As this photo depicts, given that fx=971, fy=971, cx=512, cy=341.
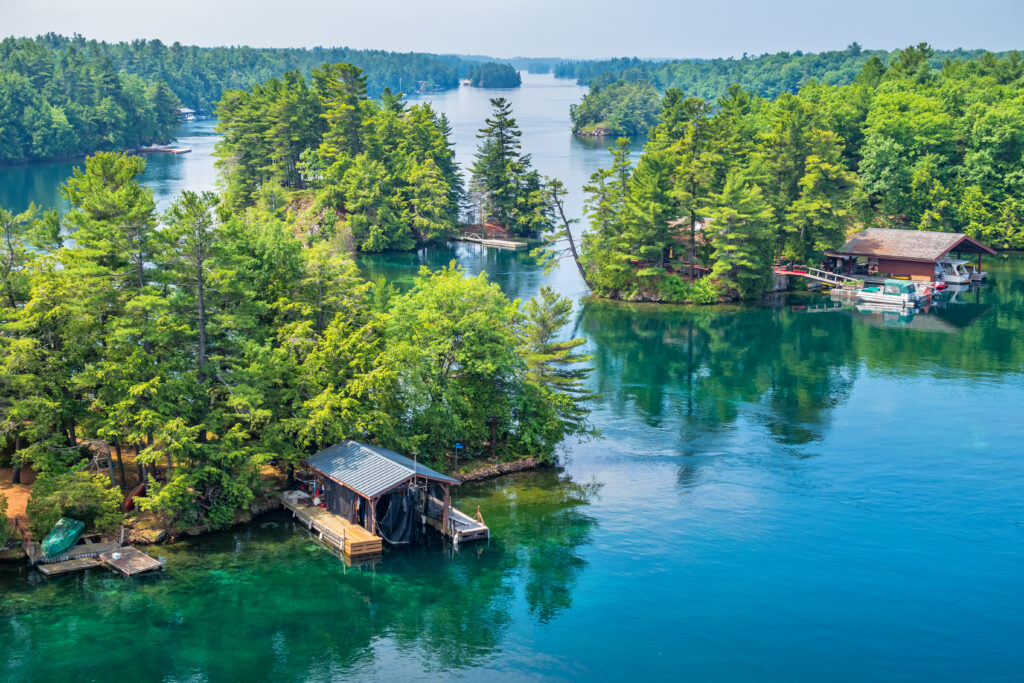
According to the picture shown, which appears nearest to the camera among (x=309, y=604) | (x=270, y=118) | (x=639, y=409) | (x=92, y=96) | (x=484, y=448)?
(x=309, y=604)

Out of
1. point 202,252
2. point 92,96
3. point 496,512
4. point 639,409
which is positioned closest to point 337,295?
point 202,252

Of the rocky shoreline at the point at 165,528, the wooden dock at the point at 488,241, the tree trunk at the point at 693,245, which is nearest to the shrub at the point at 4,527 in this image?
the rocky shoreline at the point at 165,528

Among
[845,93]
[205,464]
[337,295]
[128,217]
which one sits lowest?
[205,464]

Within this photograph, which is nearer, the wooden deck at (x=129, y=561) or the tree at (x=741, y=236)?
the wooden deck at (x=129, y=561)

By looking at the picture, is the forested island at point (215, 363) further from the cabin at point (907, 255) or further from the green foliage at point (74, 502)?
the cabin at point (907, 255)

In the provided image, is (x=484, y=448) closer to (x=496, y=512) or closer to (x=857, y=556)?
(x=496, y=512)

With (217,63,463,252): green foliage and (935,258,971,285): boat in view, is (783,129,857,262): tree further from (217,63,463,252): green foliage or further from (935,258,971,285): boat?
(217,63,463,252): green foliage
